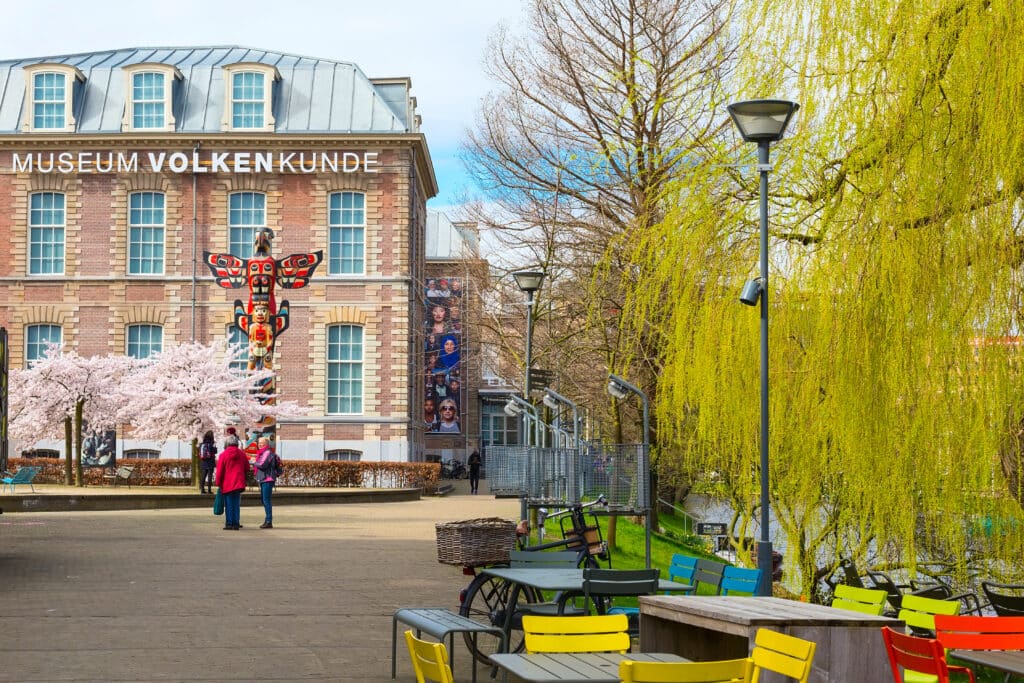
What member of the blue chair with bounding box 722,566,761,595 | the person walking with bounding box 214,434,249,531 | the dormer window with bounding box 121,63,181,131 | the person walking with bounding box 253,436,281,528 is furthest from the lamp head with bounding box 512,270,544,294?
the dormer window with bounding box 121,63,181,131

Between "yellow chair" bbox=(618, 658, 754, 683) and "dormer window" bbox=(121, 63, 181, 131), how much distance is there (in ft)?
142

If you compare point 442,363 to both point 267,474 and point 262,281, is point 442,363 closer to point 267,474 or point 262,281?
point 262,281

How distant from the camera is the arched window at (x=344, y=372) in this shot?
45.8 m

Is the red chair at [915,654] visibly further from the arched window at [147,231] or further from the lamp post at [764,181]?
the arched window at [147,231]

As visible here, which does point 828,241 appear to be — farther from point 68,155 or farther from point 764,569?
point 68,155

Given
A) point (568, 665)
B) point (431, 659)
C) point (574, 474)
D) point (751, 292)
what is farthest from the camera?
point (574, 474)

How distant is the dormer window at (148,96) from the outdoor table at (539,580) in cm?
3872

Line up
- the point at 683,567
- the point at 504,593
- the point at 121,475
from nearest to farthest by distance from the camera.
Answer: the point at 504,593
the point at 683,567
the point at 121,475

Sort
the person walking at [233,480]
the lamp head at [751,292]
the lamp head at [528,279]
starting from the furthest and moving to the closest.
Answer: the person walking at [233,480] < the lamp head at [528,279] < the lamp head at [751,292]

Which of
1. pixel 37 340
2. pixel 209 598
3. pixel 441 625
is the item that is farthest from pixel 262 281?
pixel 441 625

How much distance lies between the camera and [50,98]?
152ft

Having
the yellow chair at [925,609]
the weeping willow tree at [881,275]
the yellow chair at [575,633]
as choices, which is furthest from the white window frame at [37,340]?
the yellow chair at [575,633]

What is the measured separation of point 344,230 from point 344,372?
4.88m

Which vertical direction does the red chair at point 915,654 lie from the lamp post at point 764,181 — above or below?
below
